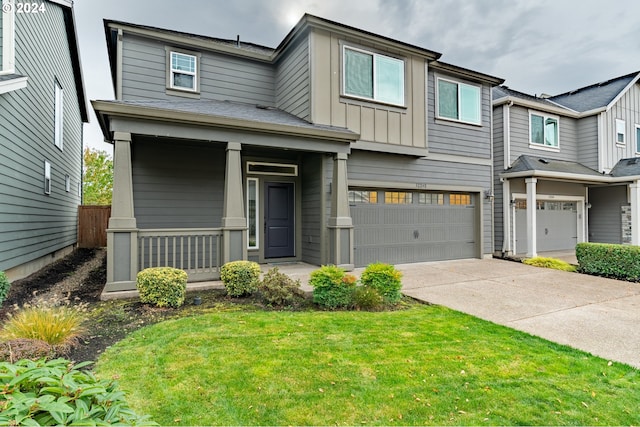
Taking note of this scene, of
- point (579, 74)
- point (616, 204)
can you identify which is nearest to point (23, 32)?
point (616, 204)

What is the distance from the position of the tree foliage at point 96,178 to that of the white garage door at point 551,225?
70.9 feet

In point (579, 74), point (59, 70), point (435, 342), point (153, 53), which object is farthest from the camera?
point (579, 74)

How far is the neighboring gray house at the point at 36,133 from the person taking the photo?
5938 mm

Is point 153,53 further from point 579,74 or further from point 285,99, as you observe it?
point 579,74

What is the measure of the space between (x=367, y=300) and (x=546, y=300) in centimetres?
→ 308

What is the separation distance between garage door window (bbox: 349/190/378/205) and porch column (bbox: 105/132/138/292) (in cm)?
490

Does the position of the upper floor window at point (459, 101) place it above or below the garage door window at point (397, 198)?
above

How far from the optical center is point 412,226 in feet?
30.6

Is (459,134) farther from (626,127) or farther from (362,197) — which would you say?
(626,127)

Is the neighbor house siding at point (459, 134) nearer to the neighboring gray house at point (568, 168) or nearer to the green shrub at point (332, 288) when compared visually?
the neighboring gray house at point (568, 168)

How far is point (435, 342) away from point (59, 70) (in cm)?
1204

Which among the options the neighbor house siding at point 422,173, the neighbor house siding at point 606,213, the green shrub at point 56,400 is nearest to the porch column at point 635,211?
the neighbor house siding at point 606,213

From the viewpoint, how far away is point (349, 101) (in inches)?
322

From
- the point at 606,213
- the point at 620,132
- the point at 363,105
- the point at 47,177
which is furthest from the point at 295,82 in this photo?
the point at 620,132
